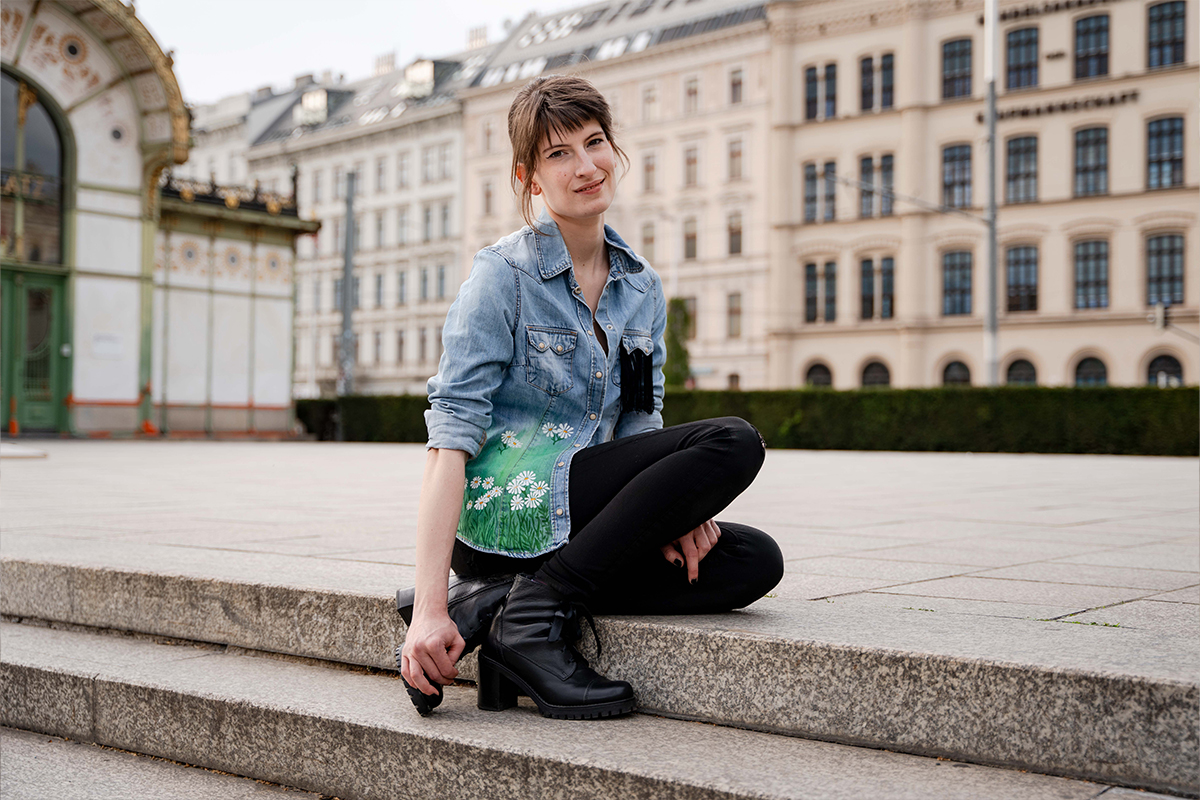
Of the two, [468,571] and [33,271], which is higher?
[33,271]

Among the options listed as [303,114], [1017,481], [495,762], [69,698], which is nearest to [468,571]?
[495,762]

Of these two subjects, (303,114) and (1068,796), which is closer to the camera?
(1068,796)

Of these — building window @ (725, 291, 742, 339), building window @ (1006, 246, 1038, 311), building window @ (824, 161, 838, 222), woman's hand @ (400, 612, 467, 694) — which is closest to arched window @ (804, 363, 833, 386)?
building window @ (725, 291, 742, 339)

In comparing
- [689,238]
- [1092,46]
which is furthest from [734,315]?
[1092,46]

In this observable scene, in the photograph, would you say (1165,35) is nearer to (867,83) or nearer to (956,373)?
(867,83)

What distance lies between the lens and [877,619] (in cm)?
327

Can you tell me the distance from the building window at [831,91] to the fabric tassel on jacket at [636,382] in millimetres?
43822

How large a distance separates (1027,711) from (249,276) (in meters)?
27.1

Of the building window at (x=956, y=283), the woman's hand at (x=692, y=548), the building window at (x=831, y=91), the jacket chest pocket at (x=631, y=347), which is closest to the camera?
the woman's hand at (x=692, y=548)

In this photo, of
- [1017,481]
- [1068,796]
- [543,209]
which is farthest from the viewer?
[1017,481]

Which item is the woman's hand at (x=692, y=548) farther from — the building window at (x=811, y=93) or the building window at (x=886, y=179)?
the building window at (x=811, y=93)

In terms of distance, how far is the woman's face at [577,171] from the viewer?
3191 mm

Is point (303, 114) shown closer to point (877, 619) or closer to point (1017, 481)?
point (1017, 481)

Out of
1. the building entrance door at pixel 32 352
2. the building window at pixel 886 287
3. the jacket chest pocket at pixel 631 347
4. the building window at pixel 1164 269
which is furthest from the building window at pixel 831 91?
the jacket chest pocket at pixel 631 347
